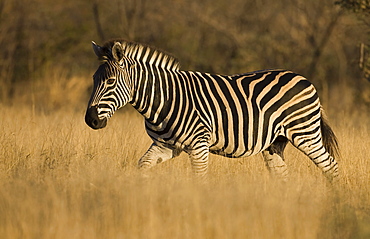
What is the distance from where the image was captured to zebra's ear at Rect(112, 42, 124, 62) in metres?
6.84

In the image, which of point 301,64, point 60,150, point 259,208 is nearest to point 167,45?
point 301,64

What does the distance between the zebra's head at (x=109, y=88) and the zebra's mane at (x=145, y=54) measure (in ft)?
0.39

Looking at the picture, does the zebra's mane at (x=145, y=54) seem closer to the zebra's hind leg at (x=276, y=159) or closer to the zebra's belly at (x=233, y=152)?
the zebra's belly at (x=233, y=152)

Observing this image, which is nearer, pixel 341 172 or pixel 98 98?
pixel 98 98

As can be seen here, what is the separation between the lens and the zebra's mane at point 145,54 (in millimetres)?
7109

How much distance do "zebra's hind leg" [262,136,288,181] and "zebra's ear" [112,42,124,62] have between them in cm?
202

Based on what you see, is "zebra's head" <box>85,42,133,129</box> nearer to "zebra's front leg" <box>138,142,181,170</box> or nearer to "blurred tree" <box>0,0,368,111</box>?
"zebra's front leg" <box>138,142,181,170</box>

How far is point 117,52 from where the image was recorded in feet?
22.6

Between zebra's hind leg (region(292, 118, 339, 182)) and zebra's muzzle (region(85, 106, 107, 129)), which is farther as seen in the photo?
zebra's hind leg (region(292, 118, 339, 182))

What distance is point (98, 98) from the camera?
22.2 feet

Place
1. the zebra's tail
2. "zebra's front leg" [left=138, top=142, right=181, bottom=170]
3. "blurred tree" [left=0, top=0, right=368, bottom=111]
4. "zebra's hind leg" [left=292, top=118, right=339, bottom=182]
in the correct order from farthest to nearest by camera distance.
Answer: "blurred tree" [left=0, top=0, right=368, bottom=111] → the zebra's tail → "zebra's hind leg" [left=292, top=118, right=339, bottom=182] → "zebra's front leg" [left=138, top=142, right=181, bottom=170]

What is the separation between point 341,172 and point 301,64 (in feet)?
40.8

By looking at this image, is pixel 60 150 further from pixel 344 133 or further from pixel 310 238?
pixel 344 133

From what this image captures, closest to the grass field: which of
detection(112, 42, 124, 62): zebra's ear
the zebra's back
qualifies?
the zebra's back
